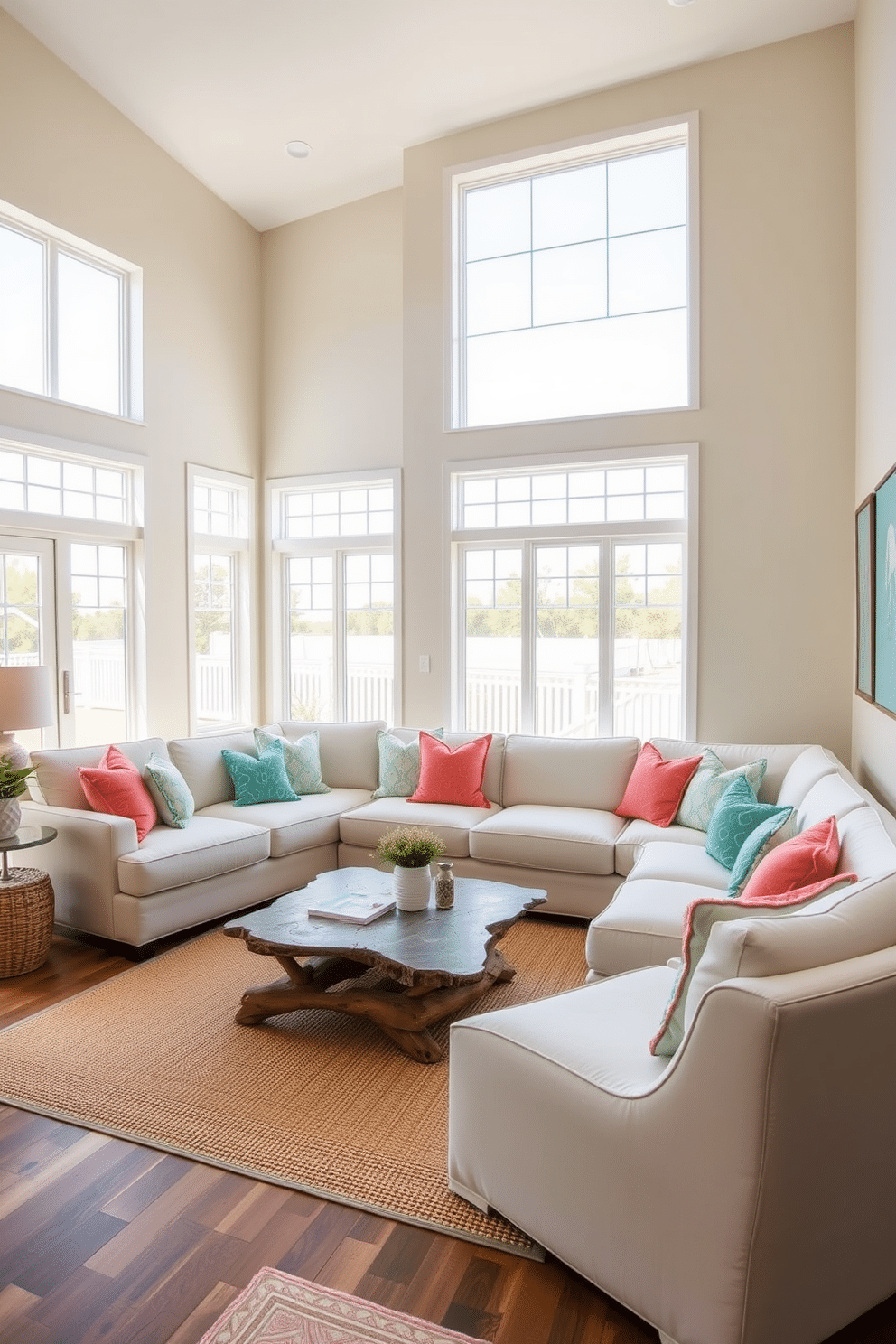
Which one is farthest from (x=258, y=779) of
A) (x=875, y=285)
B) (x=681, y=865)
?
(x=875, y=285)

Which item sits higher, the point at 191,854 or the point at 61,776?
the point at 61,776

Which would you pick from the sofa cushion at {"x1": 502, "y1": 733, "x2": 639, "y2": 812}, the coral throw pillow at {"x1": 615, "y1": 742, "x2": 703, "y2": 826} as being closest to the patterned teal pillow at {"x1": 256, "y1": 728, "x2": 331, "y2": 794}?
the sofa cushion at {"x1": 502, "y1": 733, "x2": 639, "y2": 812}

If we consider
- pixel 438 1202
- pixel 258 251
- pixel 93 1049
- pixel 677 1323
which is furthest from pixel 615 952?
pixel 258 251

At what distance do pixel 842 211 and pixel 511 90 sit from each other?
2.04m

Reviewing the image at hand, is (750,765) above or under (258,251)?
under

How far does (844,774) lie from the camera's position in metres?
3.43

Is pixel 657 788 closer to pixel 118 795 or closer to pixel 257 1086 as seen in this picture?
pixel 257 1086

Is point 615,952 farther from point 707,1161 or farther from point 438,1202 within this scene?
point 707,1161

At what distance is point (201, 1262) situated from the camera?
190cm

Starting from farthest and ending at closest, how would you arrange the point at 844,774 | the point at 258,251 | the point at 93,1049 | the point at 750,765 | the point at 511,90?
1. the point at 258,251
2. the point at 511,90
3. the point at 750,765
4. the point at 844,774
5. the point at 93,1049

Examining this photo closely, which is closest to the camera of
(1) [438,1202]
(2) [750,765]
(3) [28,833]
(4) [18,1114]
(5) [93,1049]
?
(1) [438,1202]

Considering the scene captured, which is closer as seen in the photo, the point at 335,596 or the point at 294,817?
the point at 294,817

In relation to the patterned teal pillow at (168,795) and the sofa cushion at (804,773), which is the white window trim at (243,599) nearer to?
the patterned teal pillow at (168,795)

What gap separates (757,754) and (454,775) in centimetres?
163
